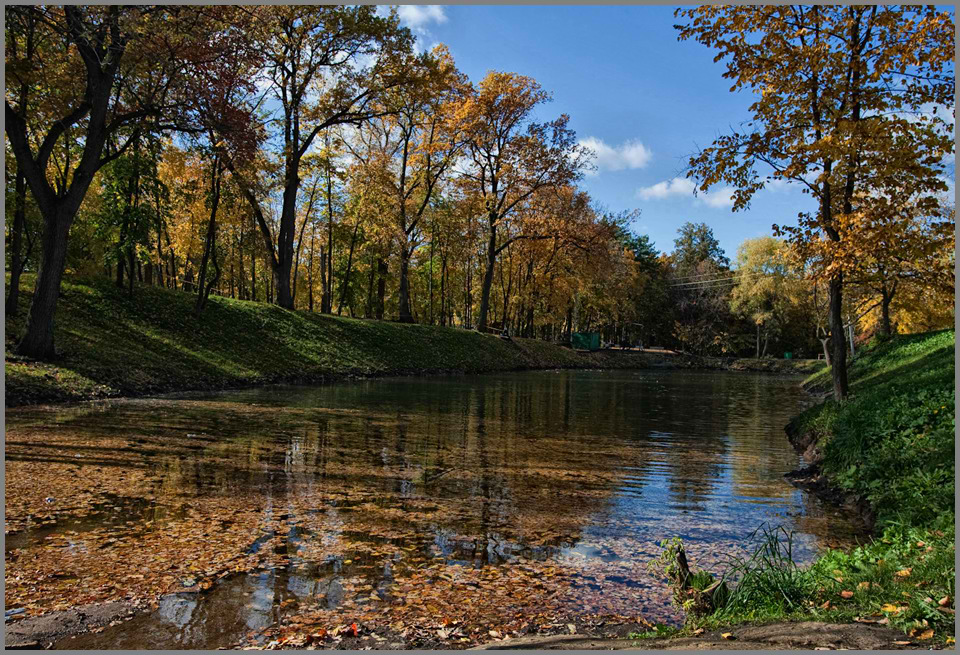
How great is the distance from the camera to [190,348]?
65.6 ft

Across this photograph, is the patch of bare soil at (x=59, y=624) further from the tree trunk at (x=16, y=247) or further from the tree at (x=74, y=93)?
the tree trunk at (x=16, y=247)

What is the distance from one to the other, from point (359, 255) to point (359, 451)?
3702cm

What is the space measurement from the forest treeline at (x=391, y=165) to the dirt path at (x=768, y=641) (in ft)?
25.4

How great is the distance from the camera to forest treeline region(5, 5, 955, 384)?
10367 millimetres

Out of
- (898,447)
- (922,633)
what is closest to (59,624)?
(922,633)

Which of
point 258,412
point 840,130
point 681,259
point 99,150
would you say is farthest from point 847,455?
point 681,259

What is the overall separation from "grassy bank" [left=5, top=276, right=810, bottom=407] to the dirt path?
532 inches

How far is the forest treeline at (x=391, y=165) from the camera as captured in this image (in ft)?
34.0

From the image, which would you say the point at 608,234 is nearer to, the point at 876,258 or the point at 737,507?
the point at 876,258

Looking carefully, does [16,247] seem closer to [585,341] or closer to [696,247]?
[585,341]

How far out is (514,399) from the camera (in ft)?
67.2

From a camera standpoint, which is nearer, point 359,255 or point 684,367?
point 359,255

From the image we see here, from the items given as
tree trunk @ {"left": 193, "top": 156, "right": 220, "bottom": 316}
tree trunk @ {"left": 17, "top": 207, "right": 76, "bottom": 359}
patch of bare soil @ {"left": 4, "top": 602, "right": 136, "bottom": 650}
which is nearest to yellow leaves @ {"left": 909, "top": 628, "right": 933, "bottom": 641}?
patch of bare soil @ {"left": 4, "top": 602, "right": 136, "bottom": 650}

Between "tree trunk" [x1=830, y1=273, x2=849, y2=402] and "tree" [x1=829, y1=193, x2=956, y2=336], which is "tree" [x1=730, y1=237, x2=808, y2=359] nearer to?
"tree trunk" [x1=830, y1=273, x2=849, y2=402]
